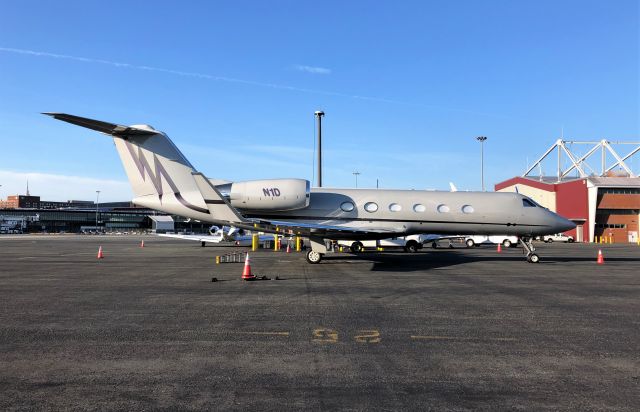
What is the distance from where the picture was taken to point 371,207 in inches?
744

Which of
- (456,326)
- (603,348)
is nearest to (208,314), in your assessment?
(456,326)

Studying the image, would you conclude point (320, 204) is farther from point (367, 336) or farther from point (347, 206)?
point (367, 336)

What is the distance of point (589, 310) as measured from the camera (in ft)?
28.8

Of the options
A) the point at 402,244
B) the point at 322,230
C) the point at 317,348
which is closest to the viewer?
the point at 317,348

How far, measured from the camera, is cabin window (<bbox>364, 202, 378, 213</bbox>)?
18875 millimetres

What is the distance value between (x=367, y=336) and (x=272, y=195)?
12.2 m

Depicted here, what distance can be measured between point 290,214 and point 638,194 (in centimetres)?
5960

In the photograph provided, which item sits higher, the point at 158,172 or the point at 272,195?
the point at 158,172

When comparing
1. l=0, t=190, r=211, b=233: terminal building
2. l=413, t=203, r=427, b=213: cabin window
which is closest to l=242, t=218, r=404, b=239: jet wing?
l=413, t=203, r=427, b=213: cabin window

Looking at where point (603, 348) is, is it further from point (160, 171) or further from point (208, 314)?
point (160, 171)

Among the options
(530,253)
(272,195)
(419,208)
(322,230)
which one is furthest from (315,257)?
(530,253)

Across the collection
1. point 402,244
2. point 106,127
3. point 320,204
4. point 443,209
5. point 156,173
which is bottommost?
point 402,244

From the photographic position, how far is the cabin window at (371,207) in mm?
18875

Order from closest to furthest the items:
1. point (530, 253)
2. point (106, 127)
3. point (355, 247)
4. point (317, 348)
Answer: point (317, 348) < point (106, 127) < point (530, 253) < point (355, 247)
